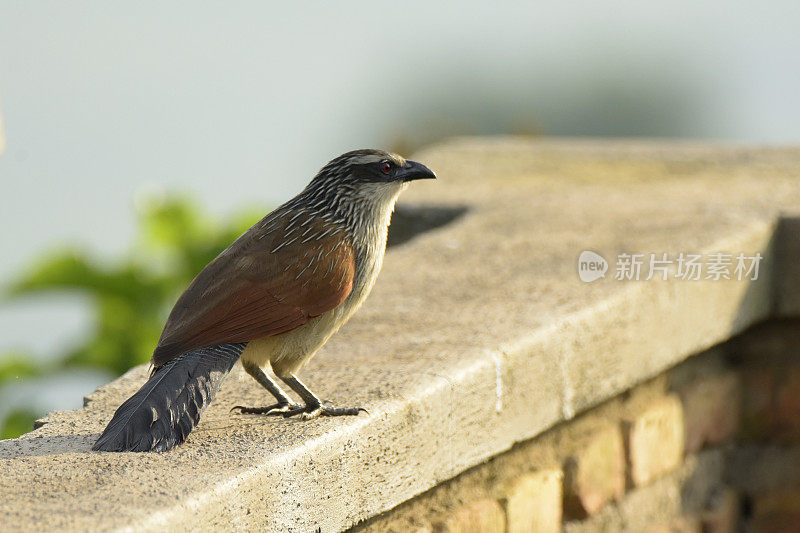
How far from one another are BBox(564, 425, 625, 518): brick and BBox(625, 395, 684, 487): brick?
0.14 feet

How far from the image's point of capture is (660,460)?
373 cm

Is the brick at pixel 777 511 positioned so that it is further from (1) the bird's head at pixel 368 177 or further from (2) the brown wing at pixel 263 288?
(2) the brown wing at pixel 263 288

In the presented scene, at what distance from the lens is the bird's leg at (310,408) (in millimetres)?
2707

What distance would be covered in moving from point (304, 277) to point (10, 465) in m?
0.78

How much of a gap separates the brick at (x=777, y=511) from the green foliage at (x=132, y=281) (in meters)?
4.07

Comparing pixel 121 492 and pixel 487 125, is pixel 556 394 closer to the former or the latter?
pixel 121 492

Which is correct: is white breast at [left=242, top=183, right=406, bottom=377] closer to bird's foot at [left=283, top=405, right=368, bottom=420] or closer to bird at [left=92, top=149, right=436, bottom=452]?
bird at [left=92, top=149, right=436, bottom=452]

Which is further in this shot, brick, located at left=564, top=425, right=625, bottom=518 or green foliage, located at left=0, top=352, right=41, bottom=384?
green foliage, located at left=0, top=352, right=41, bottom=384

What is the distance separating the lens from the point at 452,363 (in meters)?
3.00

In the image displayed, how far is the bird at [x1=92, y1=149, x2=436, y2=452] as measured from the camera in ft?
8.30

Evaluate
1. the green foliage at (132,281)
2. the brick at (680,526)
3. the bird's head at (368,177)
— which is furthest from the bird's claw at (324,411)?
the green foliage at (132,281)

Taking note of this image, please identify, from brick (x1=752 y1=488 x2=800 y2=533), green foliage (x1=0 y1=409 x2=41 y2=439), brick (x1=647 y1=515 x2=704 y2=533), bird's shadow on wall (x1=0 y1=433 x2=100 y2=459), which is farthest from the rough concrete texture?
green foliage (x1=0 y1=409 x2=41 y2=439)

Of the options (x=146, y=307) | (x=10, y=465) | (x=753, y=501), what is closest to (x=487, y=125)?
(x=146, y=307)

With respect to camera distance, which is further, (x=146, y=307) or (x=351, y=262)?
(x=146, y=307)
